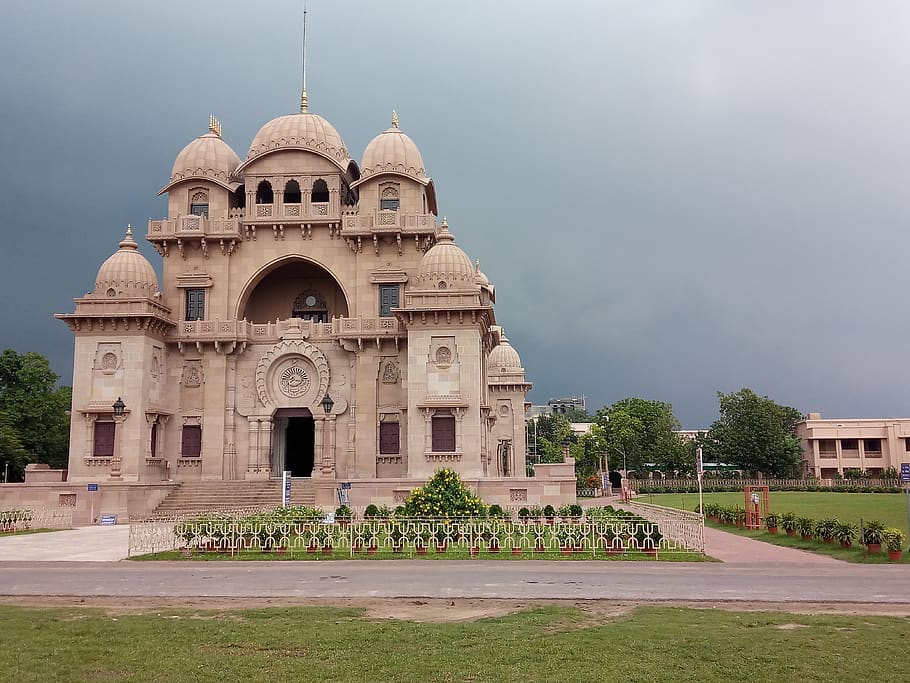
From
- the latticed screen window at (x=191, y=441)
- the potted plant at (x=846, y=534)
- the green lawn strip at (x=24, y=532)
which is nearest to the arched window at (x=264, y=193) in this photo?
the latticed screen window at (x=191, y=441)

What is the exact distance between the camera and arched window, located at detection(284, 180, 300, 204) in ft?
139

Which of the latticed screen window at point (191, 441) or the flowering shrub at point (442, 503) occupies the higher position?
the latticed screen window at point (191, 441)

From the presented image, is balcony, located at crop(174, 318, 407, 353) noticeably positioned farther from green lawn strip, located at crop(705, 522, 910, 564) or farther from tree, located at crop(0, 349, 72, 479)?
tree, located at crop(0, 349, 72, 479)

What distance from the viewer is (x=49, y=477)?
124 ft

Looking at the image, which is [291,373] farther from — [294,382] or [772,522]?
[772,522]

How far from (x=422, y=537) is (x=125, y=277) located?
2415cm

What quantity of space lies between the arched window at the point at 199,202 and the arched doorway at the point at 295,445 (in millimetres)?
12019

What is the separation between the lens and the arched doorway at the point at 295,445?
41.1 meters

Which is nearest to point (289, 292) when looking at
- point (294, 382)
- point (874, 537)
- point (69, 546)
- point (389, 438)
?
point (294, 382)

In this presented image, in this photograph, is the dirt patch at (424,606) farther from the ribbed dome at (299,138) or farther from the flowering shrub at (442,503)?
the ribbed dome at (299,138)

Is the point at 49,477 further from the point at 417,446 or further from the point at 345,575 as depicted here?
the point at 345,575

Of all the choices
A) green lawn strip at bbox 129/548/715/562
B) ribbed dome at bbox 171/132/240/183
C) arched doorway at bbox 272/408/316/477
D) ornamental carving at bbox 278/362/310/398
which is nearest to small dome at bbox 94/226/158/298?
ribbed dome at bbox 171/132/240/183

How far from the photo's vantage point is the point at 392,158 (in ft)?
136

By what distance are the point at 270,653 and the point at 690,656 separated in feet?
16.5
